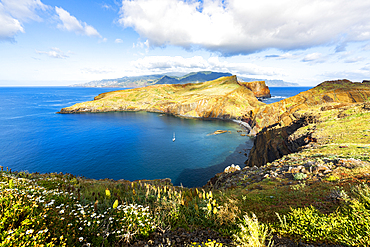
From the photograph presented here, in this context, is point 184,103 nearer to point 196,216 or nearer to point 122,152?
point 122,152

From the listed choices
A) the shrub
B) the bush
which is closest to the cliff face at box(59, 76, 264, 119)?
the bush

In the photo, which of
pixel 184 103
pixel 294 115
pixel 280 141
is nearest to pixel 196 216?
pixel 280 141

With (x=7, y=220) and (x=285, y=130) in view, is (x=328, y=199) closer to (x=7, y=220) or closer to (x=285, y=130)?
(x=7, y=220)

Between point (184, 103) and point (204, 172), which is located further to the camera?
point (184, 103)

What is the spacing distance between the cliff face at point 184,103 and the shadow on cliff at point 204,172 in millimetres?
62720

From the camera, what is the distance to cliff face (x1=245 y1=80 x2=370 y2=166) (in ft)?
103

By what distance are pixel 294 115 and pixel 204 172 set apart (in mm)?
29896

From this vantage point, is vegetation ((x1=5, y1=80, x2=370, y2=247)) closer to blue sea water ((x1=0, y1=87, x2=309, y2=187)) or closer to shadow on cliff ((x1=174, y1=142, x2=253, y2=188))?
shadow on cliff ((x1=174, y1=142, x2=253, y2=188))

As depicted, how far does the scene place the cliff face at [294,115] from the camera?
31.4 meters

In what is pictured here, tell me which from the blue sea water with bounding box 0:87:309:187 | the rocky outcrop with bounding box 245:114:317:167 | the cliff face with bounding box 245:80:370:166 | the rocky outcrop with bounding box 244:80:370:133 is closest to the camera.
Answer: the rocky outcrop with bounding box 245:114:317:167

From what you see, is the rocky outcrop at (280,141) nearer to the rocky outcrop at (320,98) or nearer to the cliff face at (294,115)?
the cliff face at (294,115)

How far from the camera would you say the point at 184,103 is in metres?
130

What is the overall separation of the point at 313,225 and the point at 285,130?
36.8 meters

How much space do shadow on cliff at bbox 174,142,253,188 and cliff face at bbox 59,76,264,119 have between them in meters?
62.7
